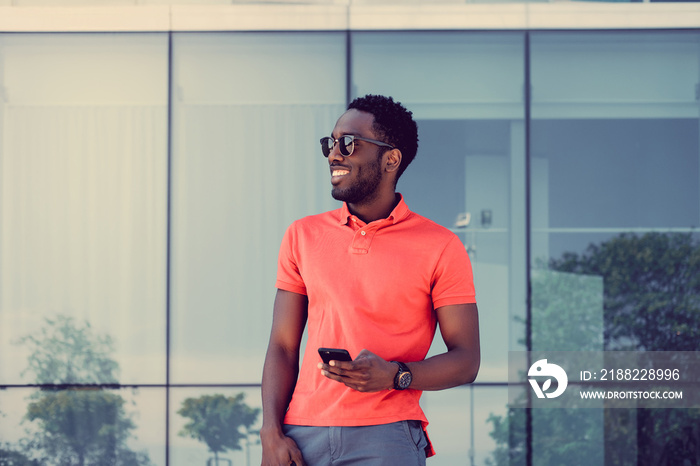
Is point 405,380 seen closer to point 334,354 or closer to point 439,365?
point 439,365

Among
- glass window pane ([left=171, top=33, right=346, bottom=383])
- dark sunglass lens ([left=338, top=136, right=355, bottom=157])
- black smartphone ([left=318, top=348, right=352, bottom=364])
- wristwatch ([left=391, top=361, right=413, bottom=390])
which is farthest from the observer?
glass window pane ([left=171, top=33, right=346, bottom=383])

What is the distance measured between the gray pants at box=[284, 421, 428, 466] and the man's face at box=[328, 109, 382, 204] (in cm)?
69

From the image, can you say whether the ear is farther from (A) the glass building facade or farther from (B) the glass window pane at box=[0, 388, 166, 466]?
(B) the glass window pane at box=[0, 388, 166, 466]

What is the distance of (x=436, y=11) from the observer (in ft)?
20.5

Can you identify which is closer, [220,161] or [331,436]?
[331,436]

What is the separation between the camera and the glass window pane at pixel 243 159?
6184 mm

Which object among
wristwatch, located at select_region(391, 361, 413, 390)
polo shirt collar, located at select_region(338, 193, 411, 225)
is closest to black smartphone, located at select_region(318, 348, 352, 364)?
wristwatch, located at select_region(391, 361, 413, 390)

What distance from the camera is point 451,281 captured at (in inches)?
89.3

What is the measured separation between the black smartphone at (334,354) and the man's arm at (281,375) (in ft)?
1.11

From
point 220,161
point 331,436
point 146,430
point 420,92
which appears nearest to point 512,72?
point 420,92

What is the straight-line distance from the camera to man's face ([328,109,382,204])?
2371mm

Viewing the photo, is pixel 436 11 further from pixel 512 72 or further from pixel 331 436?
pixel 331 436

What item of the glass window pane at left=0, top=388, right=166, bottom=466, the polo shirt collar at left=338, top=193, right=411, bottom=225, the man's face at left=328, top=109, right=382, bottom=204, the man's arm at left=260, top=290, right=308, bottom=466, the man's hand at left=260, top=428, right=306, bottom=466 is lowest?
the glass window pane at left=0, top=388, right=166, bottom=466

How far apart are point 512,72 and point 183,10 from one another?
8.79ft
